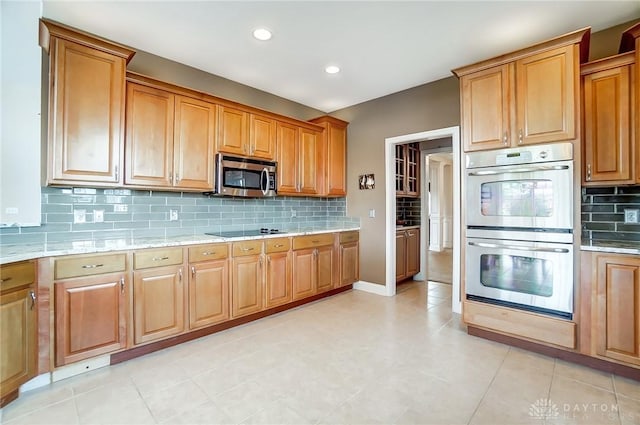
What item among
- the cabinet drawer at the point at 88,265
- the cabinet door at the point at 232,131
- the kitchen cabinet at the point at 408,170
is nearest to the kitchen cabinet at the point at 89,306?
the cabinet drawer at the point at 88,265

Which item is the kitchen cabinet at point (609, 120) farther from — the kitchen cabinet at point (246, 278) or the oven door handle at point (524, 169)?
the kitchen cabinet at point (246, 278)

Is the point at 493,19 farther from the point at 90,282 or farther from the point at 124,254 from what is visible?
the point at 90,282

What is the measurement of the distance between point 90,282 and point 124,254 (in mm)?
281

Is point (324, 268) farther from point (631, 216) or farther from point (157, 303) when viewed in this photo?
point (631, 216)

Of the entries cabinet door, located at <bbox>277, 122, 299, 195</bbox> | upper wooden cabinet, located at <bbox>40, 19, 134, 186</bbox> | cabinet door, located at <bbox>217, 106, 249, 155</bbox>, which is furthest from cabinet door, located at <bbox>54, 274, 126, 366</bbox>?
cabinet door, located at <bbox>277, 122, 299, 195</bbox>

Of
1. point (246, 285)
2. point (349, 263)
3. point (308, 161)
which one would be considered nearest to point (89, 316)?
point (246, 285)

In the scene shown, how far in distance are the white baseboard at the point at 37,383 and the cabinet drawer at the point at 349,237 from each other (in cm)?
317

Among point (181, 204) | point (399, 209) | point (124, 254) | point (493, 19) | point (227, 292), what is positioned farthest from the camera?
point (399, 209)

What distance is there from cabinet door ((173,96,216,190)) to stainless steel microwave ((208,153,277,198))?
10 cm

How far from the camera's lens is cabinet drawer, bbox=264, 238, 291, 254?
331 cm

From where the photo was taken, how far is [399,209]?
17.2 feet

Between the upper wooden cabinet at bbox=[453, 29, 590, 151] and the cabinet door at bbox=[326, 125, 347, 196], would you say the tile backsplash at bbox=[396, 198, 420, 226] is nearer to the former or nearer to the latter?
the cabinet door at bbox=[326, 125, 347, 196]

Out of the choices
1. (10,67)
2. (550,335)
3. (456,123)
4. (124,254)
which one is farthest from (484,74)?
(10,67)

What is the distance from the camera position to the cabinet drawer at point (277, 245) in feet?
10.8
